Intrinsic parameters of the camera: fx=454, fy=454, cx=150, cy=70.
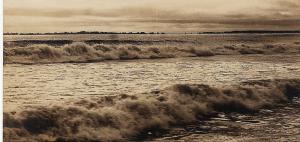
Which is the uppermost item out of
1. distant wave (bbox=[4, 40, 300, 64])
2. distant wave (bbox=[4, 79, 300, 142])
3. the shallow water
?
distant wave (bbox=[4, 40, 300, 64])

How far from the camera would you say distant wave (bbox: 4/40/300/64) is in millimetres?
2018

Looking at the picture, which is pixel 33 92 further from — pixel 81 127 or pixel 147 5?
Result: pixel 147 5

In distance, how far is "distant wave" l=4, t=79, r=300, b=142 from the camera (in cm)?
193

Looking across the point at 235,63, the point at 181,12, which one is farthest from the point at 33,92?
the point at 235,63

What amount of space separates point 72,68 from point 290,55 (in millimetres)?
1126

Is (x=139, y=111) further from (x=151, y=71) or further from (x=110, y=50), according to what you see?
(x=110, y=50)

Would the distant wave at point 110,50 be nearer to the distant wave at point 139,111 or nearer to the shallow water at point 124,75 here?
the shallow water at point 124,75

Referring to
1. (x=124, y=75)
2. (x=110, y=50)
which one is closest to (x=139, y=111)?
(x=124, y=75)

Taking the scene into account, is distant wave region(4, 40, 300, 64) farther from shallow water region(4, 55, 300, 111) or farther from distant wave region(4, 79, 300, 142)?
distant wave region(4, 79, 300, 142)

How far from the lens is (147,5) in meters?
2.12

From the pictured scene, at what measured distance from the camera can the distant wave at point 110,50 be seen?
2.02m

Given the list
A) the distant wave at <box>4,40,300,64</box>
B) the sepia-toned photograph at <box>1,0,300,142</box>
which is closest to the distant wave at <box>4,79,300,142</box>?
the sepia-toned photograph at <box>1,0,300,142</box>

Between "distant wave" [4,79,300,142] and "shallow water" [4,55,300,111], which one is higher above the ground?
"shallow water" [4,55,300,111]

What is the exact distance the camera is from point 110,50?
2.19 metres
